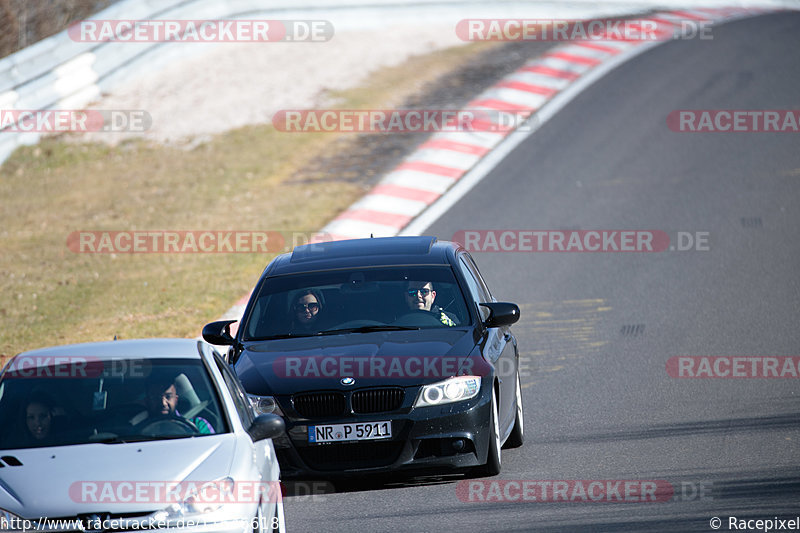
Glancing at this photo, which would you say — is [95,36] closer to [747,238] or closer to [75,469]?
[747,238]

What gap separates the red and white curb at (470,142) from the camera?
17.9 metres

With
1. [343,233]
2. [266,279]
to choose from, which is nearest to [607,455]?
[266,279]

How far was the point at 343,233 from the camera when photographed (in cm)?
1750

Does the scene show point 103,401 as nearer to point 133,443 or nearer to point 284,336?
point 133,443

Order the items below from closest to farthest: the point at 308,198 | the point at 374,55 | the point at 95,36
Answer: the point at 308,198 < the point at 95,36 < the point at 374,55

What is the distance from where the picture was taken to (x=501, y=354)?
31.0ft

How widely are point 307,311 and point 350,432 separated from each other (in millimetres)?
1578

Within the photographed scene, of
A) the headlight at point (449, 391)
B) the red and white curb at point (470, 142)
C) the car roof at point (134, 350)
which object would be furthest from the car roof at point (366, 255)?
the red and white curb at point (470, 142)

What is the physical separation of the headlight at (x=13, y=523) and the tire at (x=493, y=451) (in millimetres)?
3627

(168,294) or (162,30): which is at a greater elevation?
(162,30)

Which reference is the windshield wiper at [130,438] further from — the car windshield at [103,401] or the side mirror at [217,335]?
the side mirror at [217,335]

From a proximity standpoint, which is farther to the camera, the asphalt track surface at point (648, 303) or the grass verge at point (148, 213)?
the grass verge at point (148, 213)

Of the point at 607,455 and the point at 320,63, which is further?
the point at 320,63

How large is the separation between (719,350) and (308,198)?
919 centimetres
